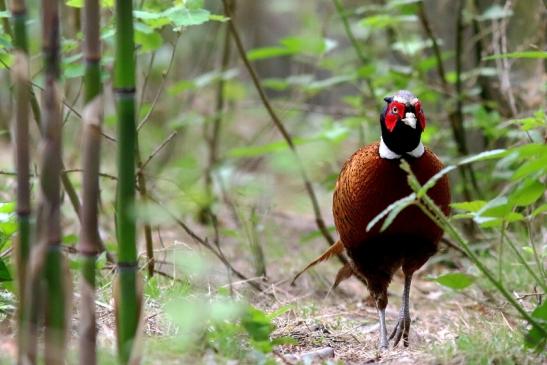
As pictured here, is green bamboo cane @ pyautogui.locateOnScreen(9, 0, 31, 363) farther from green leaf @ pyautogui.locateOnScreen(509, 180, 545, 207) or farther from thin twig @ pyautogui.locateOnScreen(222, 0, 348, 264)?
thin twig @ pyautogui.locateOnScreen(222, 0, 348, 264)

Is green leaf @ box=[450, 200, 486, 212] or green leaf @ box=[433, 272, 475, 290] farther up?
green leaf @ box=[450, 200, 486, 212]

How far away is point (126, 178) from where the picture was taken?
7.32 ft

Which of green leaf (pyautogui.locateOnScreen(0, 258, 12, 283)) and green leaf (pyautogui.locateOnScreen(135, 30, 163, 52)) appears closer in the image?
green leaf (pyautogui.locateOnScreen(0, 258, 12, 283))

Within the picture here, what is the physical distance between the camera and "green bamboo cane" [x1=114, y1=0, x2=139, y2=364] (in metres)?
2.18

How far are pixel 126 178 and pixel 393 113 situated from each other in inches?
67.9

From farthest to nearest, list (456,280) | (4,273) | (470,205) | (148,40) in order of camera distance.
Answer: (148,40) < (4,273) < (456,280) < (470,205)

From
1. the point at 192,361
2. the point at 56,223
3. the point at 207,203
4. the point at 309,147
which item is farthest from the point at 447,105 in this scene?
the point at 56,223

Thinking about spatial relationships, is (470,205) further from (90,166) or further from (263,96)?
(263,96)

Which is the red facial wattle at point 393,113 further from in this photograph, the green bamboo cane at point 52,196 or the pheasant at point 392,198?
the green bamboo cane at point 52,196

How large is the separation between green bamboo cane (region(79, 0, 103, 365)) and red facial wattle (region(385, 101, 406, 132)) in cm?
175

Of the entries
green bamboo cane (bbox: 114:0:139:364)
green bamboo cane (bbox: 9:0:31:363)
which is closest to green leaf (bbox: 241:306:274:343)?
green bamboo cane (bbox: 114:0:139:364)

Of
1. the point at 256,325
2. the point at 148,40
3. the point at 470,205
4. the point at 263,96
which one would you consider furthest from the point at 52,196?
the point at 263,96

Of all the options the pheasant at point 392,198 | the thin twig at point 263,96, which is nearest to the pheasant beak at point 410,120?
the pheasant at point 392,198

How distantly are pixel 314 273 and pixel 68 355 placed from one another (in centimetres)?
285
